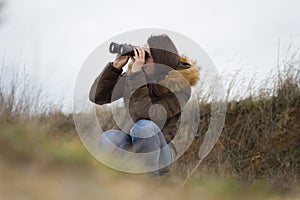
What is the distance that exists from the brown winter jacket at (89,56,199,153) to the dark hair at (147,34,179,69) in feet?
0.17

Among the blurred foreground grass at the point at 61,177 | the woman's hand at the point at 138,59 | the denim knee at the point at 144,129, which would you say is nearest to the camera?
the blurred foreground grass at the point at 61,177

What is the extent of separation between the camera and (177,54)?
2754 mm

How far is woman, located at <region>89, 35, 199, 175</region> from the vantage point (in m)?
2.61

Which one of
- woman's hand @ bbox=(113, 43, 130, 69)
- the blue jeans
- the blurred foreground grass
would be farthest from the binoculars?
the blurred foreground grass

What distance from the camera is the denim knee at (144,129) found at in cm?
258

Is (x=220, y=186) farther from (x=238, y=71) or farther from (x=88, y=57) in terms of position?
(x=238, y=71)

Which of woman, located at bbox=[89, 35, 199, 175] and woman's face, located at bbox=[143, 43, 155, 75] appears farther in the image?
woman's face, located at bbox=[143, 43, 155, 75]

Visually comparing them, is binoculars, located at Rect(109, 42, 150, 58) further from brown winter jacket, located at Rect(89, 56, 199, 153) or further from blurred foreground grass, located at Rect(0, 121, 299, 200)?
blurred foreground grass, located at Rect(0, 121, 299, 200)

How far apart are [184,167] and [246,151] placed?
1.33 metres

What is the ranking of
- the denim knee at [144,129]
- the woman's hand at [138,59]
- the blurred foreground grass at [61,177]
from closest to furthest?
the blurred foreground grass at [61,177] < the denim knee at [144,129] < the woman's hand at [138,59]

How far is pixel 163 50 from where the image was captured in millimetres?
2697

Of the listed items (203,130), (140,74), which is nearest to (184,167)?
(203,130)

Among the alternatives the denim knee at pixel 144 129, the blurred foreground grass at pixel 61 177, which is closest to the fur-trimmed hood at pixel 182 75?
the denim knee at pixel 144 129

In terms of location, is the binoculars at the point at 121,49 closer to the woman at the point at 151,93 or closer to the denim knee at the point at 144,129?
the woman at the point at 151,93
